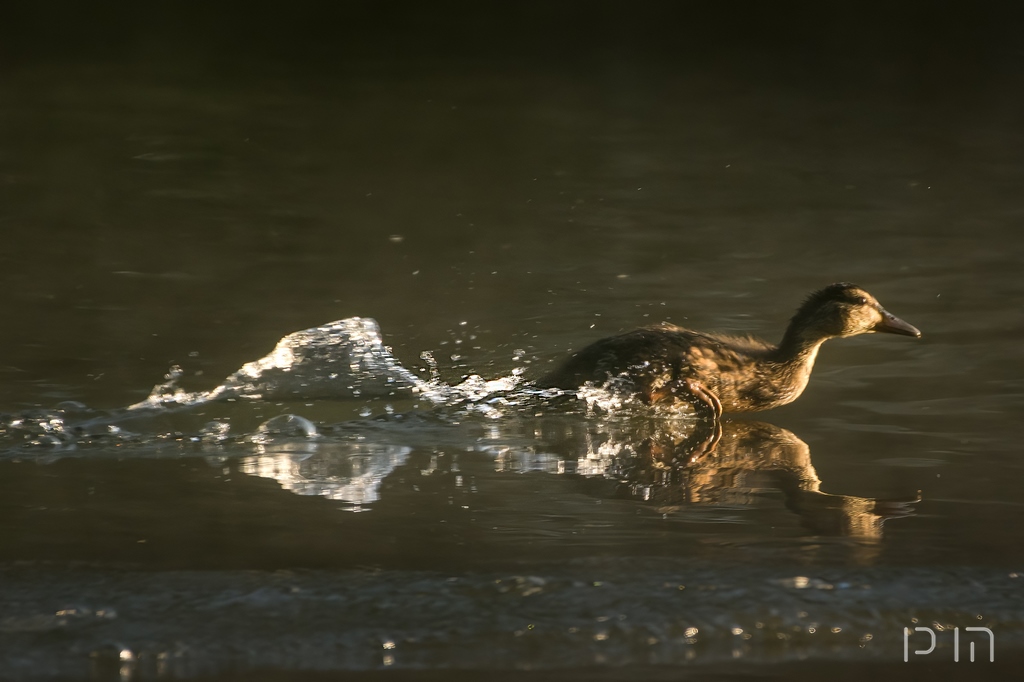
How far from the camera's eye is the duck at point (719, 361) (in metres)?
5.38

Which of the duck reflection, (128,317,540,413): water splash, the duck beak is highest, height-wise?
the duck beak

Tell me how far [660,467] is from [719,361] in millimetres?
1287

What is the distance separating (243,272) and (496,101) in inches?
221

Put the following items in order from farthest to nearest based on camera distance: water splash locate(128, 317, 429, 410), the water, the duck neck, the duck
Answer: the duck neck → water splash locate(128, 317, 429, 410) → the duck → the water

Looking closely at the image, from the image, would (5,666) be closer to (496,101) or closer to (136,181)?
(136,181)

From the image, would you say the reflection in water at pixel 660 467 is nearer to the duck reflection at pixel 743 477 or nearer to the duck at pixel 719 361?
the duck reflection at pixel 743 477

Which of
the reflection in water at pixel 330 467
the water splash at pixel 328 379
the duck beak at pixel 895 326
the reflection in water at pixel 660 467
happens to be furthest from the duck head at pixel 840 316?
the reflection in water at pixel 330 467

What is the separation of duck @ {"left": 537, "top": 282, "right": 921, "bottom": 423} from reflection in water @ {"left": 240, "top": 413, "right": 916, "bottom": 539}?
0.19 metres

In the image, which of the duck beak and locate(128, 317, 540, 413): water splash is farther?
the duck beak

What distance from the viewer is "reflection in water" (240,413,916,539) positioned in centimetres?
377

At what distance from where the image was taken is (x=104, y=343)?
6.24 m

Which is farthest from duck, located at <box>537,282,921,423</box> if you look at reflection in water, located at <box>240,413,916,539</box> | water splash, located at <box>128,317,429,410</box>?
water splash, located at <box>128,317,429,410</box>

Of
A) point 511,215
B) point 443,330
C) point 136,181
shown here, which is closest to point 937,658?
point 443,330

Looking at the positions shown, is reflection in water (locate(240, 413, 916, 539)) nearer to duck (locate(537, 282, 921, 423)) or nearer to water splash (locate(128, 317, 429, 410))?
duck (locate(537, 282, 921, 423))
